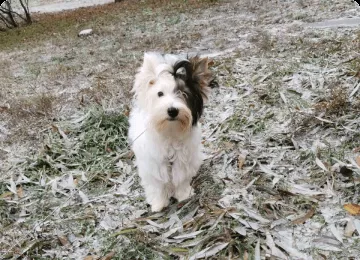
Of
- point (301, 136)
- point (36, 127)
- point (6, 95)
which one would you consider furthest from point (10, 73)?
point (301, 136)

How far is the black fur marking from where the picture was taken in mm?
3908

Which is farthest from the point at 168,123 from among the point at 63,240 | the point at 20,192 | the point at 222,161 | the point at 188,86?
the point at 20,192

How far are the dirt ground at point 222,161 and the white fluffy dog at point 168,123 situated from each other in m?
0.28

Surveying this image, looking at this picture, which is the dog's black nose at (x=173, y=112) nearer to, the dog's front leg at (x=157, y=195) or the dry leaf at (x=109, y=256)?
the dog's front leg at (x=157, y=195)

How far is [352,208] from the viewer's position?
376cm

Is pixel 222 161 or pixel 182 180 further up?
pixel 182 180

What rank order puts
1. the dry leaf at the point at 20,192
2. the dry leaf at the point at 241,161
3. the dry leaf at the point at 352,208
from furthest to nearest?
the dry leaf at the point at 20,192
the dry leaf at the point at 241,161
the dry leaf at the point at 352,208

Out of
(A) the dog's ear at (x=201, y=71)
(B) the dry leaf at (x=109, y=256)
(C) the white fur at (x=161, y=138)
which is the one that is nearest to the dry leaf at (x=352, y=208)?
(C) the white fur at (x=161, y=138)

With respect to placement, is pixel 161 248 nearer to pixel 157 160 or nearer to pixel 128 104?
pixel 157 160

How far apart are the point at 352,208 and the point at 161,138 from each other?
6.43 feet

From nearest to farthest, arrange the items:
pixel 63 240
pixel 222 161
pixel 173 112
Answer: pixel 173 112 → pixel 63 240 → pixel 222 161

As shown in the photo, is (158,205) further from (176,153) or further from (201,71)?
(201,71)

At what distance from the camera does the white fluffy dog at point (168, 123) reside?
153 inches

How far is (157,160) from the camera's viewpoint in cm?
420
